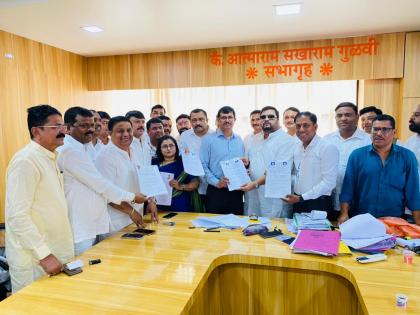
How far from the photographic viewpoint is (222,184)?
290 cm

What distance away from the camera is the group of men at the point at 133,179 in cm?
172

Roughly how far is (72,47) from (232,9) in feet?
9.43

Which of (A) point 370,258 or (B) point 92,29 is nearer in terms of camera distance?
(A) point 370,258

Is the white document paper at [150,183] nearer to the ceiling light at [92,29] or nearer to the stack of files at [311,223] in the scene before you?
the stack of files at [311,223]

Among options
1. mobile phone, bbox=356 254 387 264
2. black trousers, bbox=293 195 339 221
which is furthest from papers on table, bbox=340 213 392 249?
black trousers, bbox=293 195 339 221

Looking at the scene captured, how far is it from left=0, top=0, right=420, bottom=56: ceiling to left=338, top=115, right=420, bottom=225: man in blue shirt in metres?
1.82

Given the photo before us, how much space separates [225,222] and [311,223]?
0.57 meters

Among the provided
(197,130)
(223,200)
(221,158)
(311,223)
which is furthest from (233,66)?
(311,223)

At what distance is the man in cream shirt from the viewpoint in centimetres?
159

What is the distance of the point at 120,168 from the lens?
2.23 m

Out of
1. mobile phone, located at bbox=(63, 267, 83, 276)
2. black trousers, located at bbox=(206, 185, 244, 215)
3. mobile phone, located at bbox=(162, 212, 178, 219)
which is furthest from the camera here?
black trousers, located at bbox=(206, 185, 244, 215)

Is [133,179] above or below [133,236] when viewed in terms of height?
above

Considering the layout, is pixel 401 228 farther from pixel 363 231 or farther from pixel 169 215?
pixel 169 215

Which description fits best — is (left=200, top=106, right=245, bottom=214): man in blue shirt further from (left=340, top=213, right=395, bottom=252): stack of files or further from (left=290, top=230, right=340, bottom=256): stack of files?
(left=340, top=213, right=395, bottom=252): stack of files
